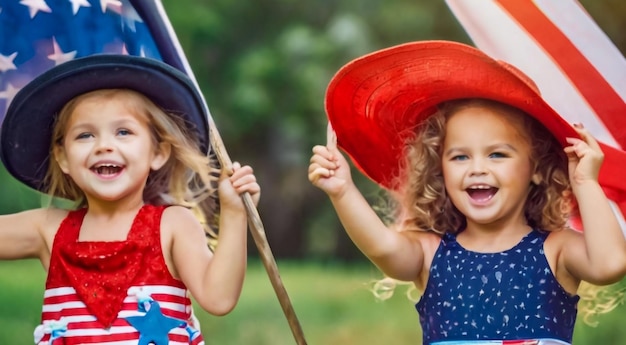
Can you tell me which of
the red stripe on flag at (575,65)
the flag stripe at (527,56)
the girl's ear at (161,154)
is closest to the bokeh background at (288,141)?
the flag stripe at (527,56)

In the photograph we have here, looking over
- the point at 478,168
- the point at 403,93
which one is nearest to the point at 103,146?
the point at 403,93

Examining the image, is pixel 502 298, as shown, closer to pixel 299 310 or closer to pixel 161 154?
pixel 161 154

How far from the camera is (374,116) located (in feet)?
9.01

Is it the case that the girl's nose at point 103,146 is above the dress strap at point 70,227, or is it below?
above

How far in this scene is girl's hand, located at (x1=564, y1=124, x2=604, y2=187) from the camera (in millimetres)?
2482

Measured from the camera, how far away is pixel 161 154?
104 inches

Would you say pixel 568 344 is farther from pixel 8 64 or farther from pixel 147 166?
pixel 8 64

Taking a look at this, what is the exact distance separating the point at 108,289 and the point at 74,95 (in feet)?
1.43

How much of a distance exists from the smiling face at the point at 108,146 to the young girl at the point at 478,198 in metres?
0.39

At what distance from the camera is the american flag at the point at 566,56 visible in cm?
281

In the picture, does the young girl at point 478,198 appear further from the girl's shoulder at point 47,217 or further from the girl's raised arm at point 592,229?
the girl's shoulder at point 47,217

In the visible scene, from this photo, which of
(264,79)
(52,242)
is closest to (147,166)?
(52,242)

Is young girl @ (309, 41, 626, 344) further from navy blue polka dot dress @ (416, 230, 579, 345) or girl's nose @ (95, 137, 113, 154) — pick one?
girl's nose @ (95, 137, 113, 154)

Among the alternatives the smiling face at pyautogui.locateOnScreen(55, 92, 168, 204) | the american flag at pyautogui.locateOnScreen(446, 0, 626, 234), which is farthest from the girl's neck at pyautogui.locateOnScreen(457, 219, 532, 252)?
the smiling face at pyautogui.locateOnScreen(55, 92, 168, 204)
